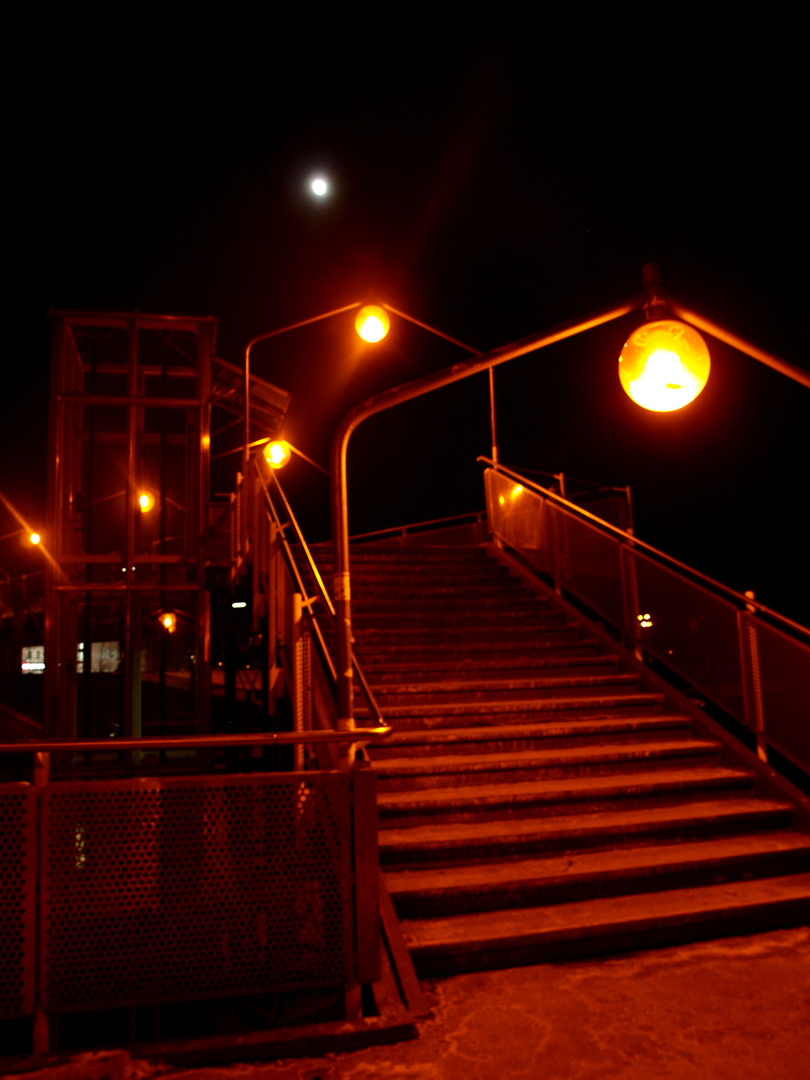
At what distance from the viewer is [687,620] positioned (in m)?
7.35

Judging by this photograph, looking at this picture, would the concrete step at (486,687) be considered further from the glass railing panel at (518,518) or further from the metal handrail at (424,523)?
the metal handrail at (424,523)

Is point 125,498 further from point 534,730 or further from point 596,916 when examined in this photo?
point 596,916

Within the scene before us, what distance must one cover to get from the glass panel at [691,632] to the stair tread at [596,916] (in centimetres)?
209

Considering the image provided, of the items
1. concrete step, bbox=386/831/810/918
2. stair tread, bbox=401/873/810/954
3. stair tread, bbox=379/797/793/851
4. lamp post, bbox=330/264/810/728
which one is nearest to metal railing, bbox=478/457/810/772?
stair tread, bbox=379/797/793/851

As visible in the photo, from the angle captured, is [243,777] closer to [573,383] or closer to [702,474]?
[573,383]

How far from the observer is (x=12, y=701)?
18.0 metres

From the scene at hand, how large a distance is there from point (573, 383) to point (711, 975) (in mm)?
24816

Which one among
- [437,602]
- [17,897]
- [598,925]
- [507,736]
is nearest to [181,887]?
[17,897]

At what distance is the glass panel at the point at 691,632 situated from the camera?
22.3 feet

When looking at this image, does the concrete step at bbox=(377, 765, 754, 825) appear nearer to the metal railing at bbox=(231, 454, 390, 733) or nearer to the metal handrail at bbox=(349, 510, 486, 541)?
the metal railing at bbox=(231, 454, 390, 733)

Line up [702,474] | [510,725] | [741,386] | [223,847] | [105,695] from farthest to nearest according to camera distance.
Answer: [702,474] → [741,386] → [105,695] → [510,725] → [223,847]

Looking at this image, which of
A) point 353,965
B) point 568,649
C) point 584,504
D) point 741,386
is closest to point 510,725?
point 568,649

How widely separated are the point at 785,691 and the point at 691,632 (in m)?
1.23

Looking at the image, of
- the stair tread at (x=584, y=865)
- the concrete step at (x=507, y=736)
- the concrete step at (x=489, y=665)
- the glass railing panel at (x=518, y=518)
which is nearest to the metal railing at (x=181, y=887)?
the stair tread at (x=584, y=865)
